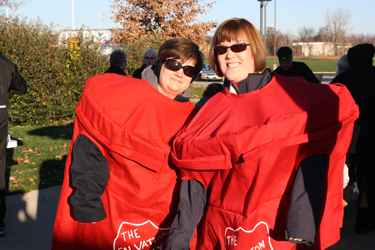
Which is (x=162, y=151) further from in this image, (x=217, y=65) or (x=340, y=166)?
(x=340, y=166)

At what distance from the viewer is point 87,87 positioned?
2703mm

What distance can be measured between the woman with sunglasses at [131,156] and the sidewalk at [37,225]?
2088 millimetres

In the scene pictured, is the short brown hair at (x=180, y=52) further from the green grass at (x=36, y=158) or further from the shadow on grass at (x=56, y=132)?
the shadow on grass at (x=56, y=132)

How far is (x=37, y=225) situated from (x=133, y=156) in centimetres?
313

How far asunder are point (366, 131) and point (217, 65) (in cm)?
266

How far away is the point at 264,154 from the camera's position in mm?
1828

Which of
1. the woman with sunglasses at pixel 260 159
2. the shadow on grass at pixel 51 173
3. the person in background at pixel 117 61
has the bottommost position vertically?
the shadow on grass at pixel 51 173

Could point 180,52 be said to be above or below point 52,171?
above

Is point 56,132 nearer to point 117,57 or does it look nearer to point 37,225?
point 117,57

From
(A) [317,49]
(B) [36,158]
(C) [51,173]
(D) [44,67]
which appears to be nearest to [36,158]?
(B) [36,158]

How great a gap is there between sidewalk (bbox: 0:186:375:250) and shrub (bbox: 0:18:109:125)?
597cm

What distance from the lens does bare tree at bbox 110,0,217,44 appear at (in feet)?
81.4

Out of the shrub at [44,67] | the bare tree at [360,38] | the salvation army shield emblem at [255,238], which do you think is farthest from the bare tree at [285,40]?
the salvation army shield emblem at [255,238]

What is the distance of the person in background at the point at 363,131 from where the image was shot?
4.41 metres
